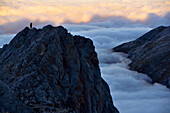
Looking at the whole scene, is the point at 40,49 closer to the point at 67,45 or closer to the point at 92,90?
the point at 67,45

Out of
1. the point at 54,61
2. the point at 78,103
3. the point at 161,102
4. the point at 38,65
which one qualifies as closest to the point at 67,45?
the point at 54,61

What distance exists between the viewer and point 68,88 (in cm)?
3828

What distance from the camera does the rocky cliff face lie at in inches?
1110

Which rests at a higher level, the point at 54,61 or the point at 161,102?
the point at 54,61

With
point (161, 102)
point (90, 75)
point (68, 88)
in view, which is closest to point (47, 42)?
point (68, 88)

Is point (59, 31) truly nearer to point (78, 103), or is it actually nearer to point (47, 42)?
point (47, 42)

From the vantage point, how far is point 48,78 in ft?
114

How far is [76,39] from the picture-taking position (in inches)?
2298

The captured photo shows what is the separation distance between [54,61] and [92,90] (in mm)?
14977

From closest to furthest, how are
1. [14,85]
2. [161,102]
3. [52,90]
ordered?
[14,85], [52,90], [161,102]

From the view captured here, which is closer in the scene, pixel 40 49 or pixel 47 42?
pixel 40 49

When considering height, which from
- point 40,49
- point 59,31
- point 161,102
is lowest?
point 161,102

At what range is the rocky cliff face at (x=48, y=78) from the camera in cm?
2819

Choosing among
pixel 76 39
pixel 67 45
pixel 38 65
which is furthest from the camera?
pixel 76 39
